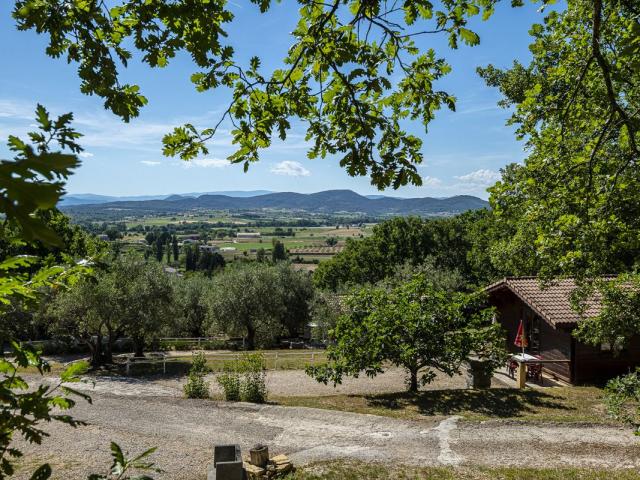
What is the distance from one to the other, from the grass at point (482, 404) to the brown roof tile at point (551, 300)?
273cm

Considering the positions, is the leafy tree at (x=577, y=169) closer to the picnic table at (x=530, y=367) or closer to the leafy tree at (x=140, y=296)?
the picnic table at (x=530, y=367)

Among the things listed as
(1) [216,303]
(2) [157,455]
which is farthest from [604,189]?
(1) [216,303]

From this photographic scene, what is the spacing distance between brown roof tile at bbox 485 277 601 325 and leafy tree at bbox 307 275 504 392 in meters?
3.44

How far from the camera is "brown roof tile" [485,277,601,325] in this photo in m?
17.3

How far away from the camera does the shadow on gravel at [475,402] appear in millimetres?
13312

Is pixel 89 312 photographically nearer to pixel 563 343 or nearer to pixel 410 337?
pixel 410 337

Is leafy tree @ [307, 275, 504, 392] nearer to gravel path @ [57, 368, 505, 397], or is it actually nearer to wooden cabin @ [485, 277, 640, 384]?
gravel path @ [57, 368, 505, 397]

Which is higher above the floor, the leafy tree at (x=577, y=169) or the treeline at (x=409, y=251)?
the leafy tree at (x=577, y=169)

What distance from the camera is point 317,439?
11.3m

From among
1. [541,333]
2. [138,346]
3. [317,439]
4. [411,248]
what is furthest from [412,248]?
[317,439]

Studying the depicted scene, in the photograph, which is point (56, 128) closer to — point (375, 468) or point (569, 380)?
point (375, 468)

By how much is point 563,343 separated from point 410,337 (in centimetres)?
750

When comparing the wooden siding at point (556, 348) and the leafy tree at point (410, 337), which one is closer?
the leafy tree at point (410, 337)

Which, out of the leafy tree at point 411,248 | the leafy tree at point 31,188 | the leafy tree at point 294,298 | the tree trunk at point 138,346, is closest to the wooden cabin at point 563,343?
the leafy tree at point 31,188
